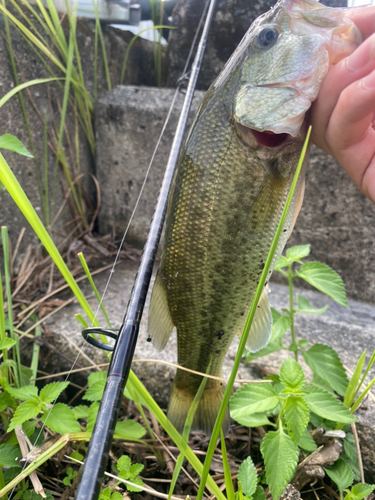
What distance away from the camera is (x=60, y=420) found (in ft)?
3.06

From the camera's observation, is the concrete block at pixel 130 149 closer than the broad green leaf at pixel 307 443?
No

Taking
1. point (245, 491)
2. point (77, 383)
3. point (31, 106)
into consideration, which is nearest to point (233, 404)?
point (245, 491)

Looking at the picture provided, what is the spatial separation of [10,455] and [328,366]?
2.96 ft

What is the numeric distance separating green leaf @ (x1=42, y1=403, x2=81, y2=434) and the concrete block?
130 cm

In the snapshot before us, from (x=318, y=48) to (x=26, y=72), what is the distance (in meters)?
1.45

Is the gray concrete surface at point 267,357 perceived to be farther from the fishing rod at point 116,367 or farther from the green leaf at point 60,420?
the fishing rod at point 116,367

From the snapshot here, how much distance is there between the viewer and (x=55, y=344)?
152 cm

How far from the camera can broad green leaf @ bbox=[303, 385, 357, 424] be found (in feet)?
2.88

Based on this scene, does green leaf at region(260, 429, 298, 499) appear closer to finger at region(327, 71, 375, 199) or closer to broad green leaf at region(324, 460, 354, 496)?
broad green leaf at region(324, 460, 354, 496)

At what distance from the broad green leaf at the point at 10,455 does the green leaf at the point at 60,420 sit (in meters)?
0.13

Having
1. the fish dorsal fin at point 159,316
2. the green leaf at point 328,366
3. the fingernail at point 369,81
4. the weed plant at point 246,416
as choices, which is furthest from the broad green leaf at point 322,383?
the fingernail at point 369,81

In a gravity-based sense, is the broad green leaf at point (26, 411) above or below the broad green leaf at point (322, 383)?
above

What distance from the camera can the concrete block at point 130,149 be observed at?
2.00m

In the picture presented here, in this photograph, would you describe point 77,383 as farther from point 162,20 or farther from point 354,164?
point 162,20
